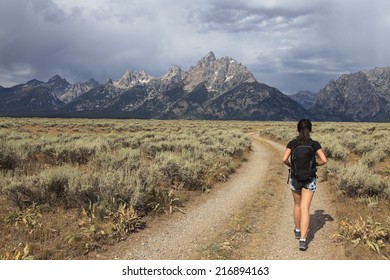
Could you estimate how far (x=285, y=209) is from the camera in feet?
39.2

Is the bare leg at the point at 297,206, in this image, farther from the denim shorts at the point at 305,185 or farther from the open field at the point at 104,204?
the open field at the point at 104,204

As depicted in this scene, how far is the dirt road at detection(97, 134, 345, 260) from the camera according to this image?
812 cm

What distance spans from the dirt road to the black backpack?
6.46 feet

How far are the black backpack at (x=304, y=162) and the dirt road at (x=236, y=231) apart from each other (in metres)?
1.97

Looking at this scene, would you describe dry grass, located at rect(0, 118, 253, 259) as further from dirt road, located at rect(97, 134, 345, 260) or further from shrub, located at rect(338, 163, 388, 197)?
shrub, located at rect(338, 163, 388, 197)

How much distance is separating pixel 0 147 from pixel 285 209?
46.8 ft

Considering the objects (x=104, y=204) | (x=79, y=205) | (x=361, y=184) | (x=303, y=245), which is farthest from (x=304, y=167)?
(x=79, y=205)

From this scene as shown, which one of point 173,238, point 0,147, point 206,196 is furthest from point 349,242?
point 0,147

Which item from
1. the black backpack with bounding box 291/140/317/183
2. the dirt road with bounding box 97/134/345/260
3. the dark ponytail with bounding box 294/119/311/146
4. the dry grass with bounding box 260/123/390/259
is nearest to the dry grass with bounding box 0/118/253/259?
the dirt road with bounding box 97/134/345/260

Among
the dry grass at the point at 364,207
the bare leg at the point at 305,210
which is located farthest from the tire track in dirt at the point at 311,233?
the bare leg at the point at 305,210

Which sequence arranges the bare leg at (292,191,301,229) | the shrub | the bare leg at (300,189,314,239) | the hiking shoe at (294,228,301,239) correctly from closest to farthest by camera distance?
1. the bare leg at (300,189,314,239)
2. the bare leg at (292,191,301,229)
3. the hiking shoe at (294,228,301,239)
4. the shrub

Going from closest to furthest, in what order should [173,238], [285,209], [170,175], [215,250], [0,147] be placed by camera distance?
[215,250], [173,238], [285,209], [170,175], [0,147]

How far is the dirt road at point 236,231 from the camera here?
8125 mm

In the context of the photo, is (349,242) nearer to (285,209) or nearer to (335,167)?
(285,209)
